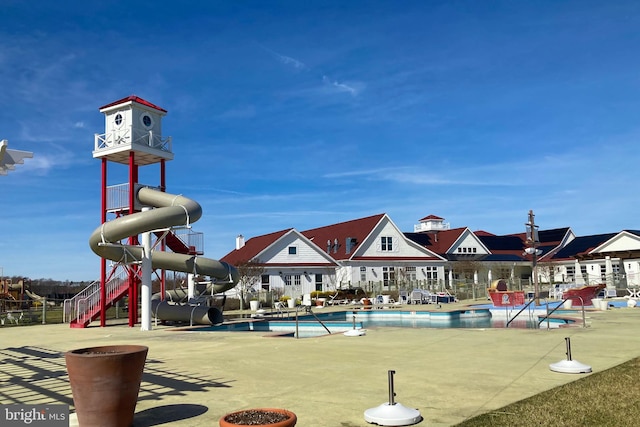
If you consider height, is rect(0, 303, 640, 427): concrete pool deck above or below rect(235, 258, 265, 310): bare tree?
below

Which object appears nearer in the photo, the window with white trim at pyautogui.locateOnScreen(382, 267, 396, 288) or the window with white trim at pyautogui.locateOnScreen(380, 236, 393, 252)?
the window with white trim at pyautogui.locateOnScreen(382, 267, 396, 288)

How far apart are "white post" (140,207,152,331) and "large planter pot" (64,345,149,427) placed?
16688mm

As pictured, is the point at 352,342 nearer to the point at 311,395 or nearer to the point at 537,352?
the point at 537,352

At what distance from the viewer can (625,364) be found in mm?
10594

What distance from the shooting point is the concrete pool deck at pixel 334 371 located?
7.73 metres

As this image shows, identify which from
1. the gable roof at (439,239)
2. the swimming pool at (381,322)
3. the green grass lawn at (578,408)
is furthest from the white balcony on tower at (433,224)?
the green grass lawn at (578,408)

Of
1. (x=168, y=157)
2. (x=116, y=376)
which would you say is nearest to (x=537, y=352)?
(x=116, y=376)

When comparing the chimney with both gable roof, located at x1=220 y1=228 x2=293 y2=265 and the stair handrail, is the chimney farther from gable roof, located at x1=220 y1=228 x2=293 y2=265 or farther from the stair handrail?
the stair handrail

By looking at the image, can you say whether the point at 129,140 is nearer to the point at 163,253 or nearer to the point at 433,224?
the point at 163,253

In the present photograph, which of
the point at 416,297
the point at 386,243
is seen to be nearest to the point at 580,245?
the point at 386,243

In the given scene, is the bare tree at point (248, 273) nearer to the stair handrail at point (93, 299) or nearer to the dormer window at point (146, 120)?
the stair handrail at point (93, 299)

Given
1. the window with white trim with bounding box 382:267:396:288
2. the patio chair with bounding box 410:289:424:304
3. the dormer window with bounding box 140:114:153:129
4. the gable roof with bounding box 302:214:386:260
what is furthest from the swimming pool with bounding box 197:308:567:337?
the window with white trim with bounding box 382:267:396:288

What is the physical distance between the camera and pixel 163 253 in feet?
82.1

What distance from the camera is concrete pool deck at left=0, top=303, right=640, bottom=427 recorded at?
25.3 feet
